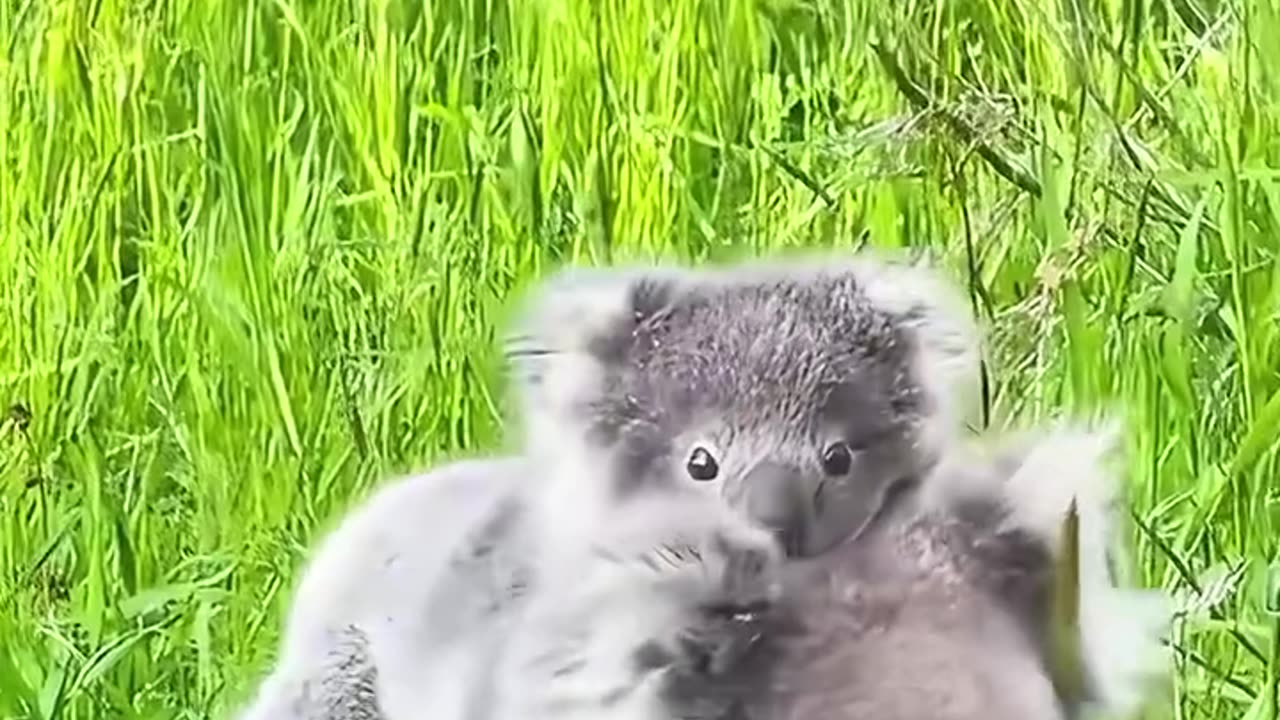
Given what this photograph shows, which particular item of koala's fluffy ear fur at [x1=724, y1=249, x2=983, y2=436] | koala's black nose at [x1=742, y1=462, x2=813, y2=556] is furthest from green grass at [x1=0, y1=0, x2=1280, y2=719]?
koala's black nose at [x1=742, y1=462, x2=813, y2=556]

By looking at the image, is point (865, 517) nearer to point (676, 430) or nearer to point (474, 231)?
point (676, 430)

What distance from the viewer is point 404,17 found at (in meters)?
0.77

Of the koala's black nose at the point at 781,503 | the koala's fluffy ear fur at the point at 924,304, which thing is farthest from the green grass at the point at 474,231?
the koala's black nose at the point at 781,503

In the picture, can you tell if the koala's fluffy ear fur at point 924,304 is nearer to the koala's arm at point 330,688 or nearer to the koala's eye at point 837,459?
the koala's eye at point 837,459

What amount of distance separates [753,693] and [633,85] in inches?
9.2

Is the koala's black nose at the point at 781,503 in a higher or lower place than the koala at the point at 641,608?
higher

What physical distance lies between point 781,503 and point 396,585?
0.14m

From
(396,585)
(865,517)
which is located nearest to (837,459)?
(865,517)

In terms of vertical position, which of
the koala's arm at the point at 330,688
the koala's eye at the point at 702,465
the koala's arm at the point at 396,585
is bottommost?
the koala's arm at the point at 330,688

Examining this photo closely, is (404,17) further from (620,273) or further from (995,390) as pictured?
(995,390)

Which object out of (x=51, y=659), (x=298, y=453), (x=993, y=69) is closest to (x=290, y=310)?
(x=298, y=453)

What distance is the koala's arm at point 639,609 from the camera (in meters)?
0.65

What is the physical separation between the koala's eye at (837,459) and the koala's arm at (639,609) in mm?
30

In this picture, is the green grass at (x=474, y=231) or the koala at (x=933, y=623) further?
the green grass at (x=474, y=231)
